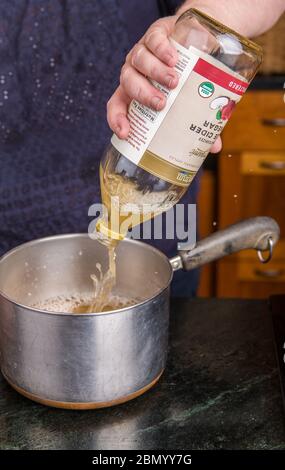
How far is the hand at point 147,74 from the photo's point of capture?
752 millimetres

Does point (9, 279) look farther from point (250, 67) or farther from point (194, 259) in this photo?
point (250, 67)

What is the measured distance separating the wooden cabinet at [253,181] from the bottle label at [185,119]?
112 cm

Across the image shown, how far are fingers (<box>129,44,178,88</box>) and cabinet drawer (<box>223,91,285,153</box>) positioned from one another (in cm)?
109

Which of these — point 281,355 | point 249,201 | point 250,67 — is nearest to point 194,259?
point 281,355

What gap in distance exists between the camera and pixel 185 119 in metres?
0.76

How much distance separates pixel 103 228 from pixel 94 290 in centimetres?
23

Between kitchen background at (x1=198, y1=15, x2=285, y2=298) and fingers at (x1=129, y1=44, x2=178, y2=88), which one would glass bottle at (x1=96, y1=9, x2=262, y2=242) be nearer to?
fingers at (x1=129, y1=44, x2=178, y2=88)

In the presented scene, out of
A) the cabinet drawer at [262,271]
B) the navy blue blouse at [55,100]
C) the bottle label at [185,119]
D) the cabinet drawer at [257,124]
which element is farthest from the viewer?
the cabinet drawer at [262,271]

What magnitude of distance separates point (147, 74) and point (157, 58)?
3 centimetres

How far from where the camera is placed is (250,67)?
0.81 meters

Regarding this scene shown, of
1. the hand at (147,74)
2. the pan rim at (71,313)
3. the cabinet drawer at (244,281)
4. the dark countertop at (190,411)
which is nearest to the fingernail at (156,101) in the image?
the hand at (147,74)

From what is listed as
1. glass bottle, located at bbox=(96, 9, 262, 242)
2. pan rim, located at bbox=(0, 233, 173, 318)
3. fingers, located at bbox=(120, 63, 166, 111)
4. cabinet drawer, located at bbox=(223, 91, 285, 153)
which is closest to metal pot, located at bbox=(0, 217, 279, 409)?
pan rim, located at bbox=(0, 233, 173, 318)

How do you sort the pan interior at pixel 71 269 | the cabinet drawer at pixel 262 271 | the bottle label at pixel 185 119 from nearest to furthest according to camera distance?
the bottle label at pixel 185 119 < the pan interior at pixel 71 269 < the cabinet drawer at pixel 262 271

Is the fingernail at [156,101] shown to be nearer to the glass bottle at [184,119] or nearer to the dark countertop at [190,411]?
the glass bottle at [184,119]
